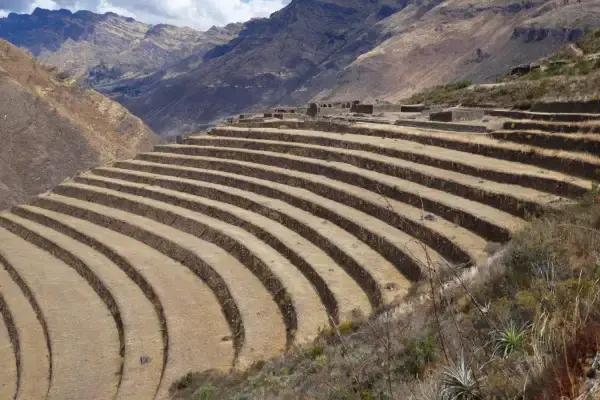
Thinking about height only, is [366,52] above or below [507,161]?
above

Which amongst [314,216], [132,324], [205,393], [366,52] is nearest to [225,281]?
[132,324]

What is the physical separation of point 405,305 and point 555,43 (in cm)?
7589

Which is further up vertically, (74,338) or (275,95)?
(275,95)

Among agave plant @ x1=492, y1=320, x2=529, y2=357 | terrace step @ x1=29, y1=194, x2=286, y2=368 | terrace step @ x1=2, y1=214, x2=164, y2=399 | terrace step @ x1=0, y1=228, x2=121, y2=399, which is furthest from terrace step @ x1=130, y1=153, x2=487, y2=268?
terrace step @ x1=0, y1=228, x2=121, y2=399

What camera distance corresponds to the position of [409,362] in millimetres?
4461

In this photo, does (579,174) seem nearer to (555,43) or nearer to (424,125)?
(424,125)

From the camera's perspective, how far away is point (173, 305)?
11070mm

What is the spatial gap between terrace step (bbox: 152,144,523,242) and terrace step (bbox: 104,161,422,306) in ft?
2.82

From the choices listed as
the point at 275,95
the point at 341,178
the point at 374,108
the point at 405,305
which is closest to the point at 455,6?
the point at 275,95

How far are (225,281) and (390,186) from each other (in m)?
4.24

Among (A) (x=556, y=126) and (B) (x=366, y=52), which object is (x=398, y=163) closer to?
(A) (x=556, y=126)

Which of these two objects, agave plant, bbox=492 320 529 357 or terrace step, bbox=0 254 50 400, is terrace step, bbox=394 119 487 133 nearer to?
agave plant, bbox=492 320 529 357

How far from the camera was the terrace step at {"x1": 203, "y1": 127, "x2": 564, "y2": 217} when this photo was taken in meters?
9.41

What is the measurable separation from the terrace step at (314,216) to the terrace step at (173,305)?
2591mm
